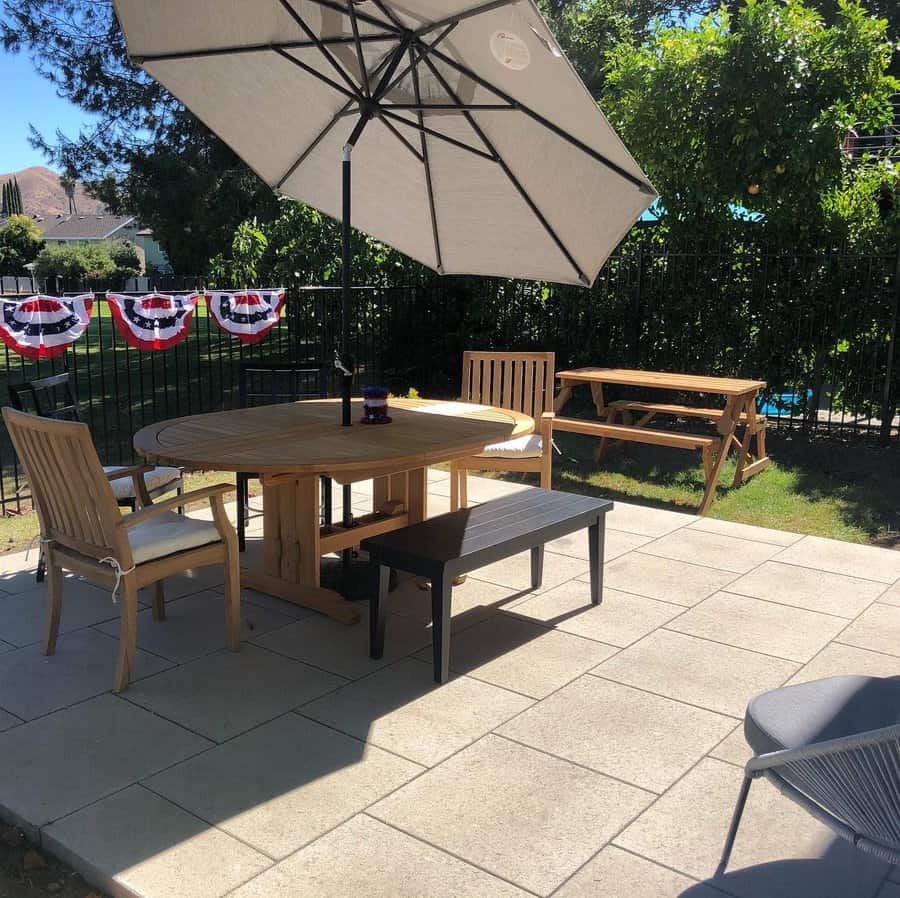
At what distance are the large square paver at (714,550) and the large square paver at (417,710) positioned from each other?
196 cm

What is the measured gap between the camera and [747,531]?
17.9 ft

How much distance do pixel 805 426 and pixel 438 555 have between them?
18.8ft

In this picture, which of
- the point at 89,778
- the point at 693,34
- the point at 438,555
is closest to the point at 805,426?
the point at 693,34

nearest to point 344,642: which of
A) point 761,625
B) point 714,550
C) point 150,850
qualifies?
point 150,850

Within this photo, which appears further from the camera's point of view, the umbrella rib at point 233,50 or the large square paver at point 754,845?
the umbrella rib at point 233,50

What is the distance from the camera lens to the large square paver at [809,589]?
420 centimetres

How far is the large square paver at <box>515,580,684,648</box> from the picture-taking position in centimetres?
384

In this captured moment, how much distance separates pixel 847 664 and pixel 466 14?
2.88 m

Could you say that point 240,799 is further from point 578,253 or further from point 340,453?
point 578,253

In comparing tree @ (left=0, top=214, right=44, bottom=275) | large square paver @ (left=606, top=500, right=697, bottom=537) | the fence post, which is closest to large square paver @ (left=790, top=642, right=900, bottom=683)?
large square paver @ (left=606, top=500, right=697, bottom=537)

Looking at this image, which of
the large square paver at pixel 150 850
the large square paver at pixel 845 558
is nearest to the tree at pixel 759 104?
the large square paver at pixel 845 558

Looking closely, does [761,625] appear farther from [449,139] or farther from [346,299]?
[449,139]

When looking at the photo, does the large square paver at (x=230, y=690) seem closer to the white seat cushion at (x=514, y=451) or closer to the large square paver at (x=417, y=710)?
the large square paver at (x=417, y=710)

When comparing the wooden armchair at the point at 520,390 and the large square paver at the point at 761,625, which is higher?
the wooden armchair at the point at 520,390
